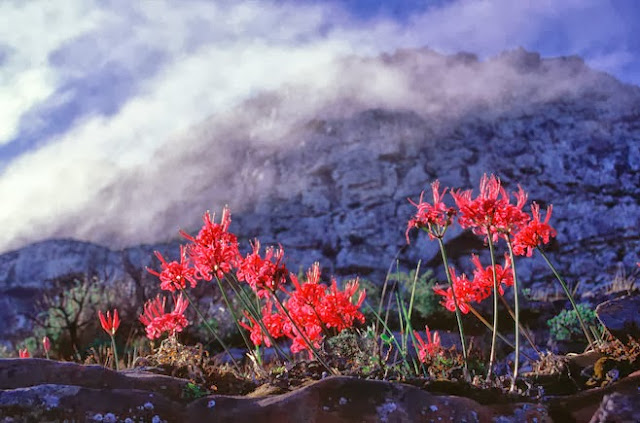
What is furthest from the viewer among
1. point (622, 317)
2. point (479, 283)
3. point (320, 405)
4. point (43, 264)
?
point (43, 264)

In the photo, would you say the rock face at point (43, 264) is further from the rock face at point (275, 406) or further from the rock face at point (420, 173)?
the rock face at point (275, 406)

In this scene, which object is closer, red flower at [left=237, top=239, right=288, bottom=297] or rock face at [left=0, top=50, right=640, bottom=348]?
red flower at [left=237, top=239, right=288, bottom=297]

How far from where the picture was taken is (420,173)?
81.3ft

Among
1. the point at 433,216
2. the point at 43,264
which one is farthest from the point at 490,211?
the point at 43,264

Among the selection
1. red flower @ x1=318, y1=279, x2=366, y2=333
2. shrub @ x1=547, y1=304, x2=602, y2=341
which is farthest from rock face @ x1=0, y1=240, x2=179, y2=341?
red flower @ x1=318, y1=279, x2=366, y2=333

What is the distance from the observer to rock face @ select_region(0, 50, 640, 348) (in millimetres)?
21297

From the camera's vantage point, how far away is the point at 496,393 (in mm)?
2293

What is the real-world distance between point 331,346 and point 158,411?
113cm

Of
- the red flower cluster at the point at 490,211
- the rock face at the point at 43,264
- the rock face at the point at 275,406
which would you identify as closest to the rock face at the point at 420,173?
the rock face at the point at 43,264

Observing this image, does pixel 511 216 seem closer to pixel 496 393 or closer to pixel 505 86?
pixel 496 393

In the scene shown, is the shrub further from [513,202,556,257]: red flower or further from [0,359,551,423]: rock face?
[0,359,551,423]: rock face

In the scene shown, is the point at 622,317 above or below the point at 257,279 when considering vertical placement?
below

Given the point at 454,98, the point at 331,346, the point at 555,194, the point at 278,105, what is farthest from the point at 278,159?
the point at 331,346

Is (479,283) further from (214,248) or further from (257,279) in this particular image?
(214,248)
